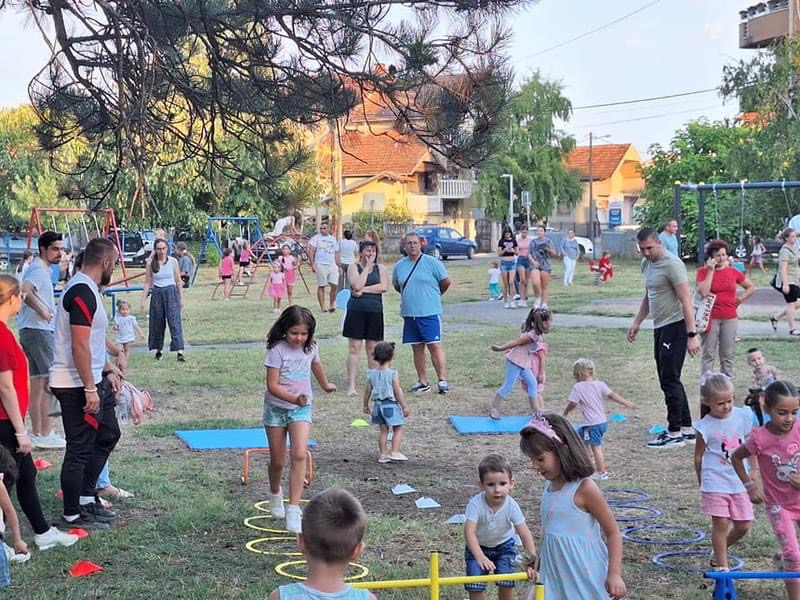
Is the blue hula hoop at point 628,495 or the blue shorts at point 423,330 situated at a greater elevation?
the blue shorts at point 423,330

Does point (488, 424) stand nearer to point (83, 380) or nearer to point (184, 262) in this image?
point (83, 380)

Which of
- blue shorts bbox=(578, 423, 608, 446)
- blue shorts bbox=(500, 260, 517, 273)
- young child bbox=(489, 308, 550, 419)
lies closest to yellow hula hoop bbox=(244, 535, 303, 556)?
blue shorts bbox=(578, 423, 608, 446)

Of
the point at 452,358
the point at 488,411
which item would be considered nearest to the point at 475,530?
the point at 488,411

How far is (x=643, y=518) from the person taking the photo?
22.8 ft

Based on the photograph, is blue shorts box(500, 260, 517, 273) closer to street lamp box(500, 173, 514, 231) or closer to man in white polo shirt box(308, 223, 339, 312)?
man in white polo shirt box(308, 223, 339, 312)

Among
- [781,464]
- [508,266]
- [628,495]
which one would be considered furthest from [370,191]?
[781,464]

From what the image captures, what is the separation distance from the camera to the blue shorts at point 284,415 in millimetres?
6711

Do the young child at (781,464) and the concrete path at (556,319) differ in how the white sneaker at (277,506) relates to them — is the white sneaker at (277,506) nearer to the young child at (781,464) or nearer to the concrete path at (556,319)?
the young child at (781,464)

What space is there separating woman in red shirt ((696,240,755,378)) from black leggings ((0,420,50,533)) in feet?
21.2

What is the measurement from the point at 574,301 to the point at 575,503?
19.3 m

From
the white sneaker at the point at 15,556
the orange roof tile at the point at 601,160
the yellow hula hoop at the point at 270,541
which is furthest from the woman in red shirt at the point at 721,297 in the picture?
the orange roof tile at the point at 601,160

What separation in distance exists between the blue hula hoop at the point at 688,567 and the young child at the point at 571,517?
6.17ft

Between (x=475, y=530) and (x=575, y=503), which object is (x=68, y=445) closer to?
(x=475, y=530)

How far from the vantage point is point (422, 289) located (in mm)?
11906
